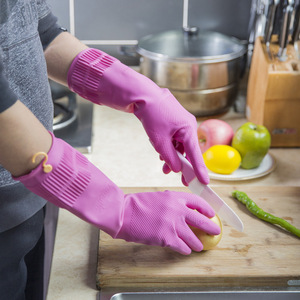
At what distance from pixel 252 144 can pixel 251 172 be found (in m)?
0.07

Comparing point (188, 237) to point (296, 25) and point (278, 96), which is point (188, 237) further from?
point (296, 25)

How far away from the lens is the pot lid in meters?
1.43

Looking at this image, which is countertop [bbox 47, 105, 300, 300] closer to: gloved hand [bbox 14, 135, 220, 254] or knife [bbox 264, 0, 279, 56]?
gloved hand [bbox 14, 135, 220, 254]

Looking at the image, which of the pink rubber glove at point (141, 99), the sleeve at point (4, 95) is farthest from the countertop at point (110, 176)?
the sleeve at point (4, 95)

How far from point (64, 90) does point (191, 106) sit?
0.41 meters

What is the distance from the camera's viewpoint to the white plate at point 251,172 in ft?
3.96

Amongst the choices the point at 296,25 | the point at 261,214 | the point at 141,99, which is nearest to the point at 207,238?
the point at 261,214

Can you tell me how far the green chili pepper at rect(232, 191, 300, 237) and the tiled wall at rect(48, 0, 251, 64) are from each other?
765 millimetres

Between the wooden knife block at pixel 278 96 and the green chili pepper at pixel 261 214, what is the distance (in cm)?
37

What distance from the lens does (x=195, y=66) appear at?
1.42m

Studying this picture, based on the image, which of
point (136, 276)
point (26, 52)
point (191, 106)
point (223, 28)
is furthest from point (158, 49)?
point (136, 276)

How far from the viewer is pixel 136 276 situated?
33.3 inches

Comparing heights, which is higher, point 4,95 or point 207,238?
point 4,95

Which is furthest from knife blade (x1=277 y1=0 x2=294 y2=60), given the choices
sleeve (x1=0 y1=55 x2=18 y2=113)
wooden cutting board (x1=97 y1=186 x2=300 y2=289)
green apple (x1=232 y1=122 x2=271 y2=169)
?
sleeve (x1=0 y1=55 x2=18 y2=113)
